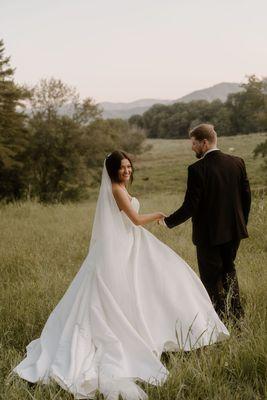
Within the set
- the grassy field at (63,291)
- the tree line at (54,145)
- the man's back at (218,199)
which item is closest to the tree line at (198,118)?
the tree line at (54,145)

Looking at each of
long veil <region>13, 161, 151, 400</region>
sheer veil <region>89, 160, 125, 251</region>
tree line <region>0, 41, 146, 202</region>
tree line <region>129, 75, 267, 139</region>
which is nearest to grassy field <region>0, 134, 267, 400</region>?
long veil <region>13, 161, 151, 400</region>

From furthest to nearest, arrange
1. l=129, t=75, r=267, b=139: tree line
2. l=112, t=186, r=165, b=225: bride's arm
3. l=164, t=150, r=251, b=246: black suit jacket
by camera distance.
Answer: l=129, t=75, r=267, b=139: tree line → l=164, t=150, r=251, b=246: black suit jacket → l=112, t=186, r=165, b=225: bride's arm

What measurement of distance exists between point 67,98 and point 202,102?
5103 cm

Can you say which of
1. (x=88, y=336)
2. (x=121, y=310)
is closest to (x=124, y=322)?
(x=121, y=310)

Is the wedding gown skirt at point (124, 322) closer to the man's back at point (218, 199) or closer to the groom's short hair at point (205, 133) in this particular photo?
the man's back at point (218, 199)

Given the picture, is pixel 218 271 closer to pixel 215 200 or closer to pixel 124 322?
pixel 215 200

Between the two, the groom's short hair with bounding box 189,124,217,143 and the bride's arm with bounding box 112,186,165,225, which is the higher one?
the groom's short hair with bounding box 189,124,217,143

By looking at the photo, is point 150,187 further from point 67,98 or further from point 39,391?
point 39,391

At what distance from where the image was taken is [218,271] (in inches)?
211

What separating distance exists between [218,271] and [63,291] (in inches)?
90.0

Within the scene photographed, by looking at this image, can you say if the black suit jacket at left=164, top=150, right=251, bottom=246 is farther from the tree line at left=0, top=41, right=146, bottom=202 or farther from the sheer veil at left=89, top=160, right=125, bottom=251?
the tree line at left=0, top=41, right=146, bottom=202

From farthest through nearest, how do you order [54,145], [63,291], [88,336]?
1. [54,145]
2. [63,291]
3. [88,336]

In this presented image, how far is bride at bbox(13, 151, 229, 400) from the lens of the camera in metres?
4.27

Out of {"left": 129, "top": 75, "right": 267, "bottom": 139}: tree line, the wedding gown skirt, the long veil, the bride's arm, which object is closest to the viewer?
the long veil
